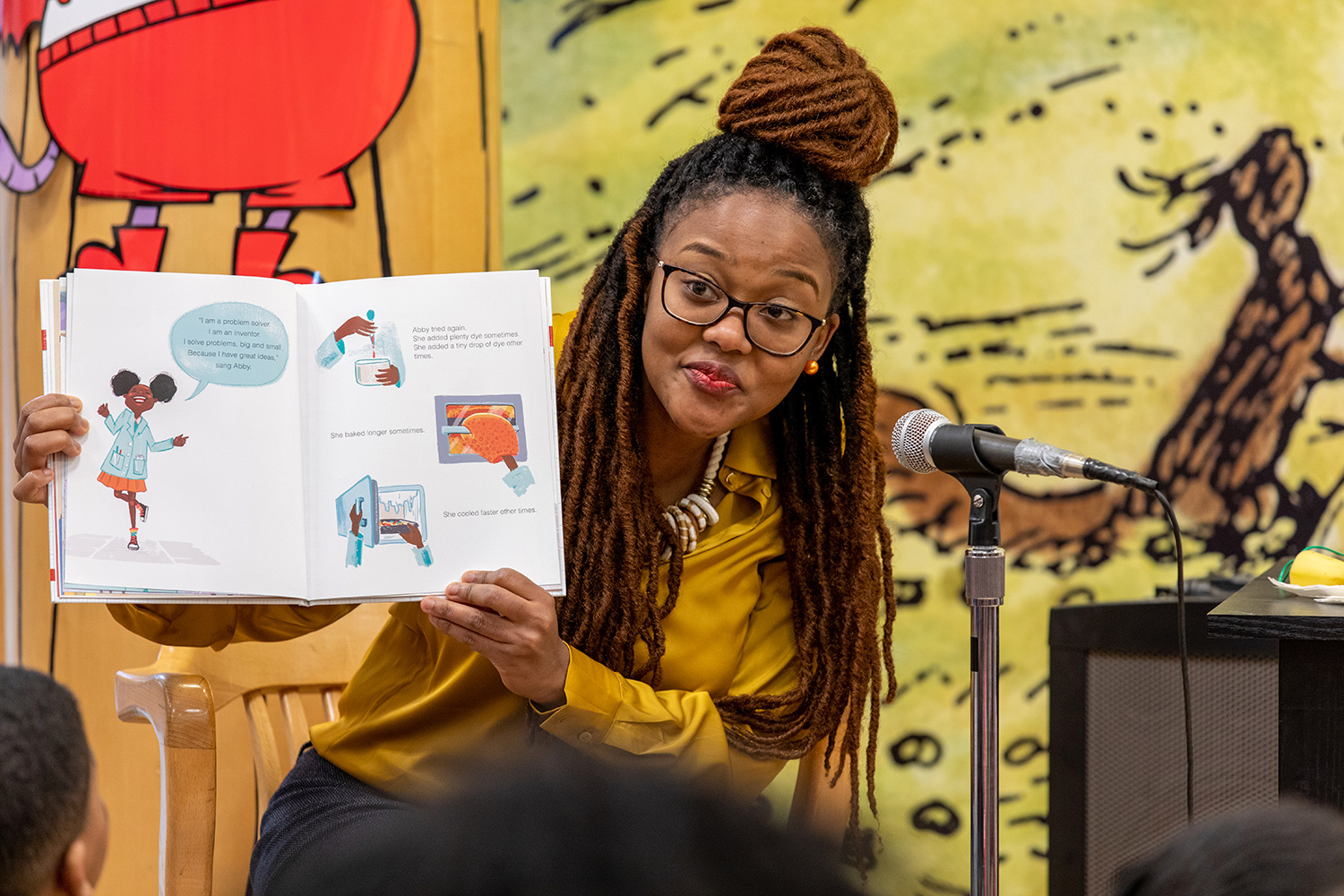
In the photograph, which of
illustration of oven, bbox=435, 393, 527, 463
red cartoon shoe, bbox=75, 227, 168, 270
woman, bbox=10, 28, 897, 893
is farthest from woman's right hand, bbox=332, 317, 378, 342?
red cartoon shoe, bbox=75, 227, 168, 270

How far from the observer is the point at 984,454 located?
1.30 metres

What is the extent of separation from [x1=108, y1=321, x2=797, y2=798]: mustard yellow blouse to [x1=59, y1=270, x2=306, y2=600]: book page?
0.59ft

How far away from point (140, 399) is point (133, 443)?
0.16 feet

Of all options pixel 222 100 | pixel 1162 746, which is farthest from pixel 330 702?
pixel 1162 746

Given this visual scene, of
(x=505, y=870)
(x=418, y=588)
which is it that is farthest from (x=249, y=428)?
(x=505, y=870)

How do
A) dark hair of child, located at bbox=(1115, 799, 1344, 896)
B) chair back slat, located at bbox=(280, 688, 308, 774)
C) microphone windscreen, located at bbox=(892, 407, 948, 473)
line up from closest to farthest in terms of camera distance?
dark hair of child, located at bbox=(1115, 799, 1344, 896) → microphone windscreen, located at bbox=(892, 407, 948, 473) → chair back slat, located at bbox=(280, 688, 308, 774)

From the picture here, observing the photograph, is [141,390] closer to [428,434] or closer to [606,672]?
[428,434]

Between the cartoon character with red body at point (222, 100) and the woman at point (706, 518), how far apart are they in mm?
854

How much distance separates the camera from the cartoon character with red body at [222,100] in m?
2.20

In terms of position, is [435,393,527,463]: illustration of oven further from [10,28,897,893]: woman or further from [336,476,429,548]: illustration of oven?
[10,28,897,893]: woman

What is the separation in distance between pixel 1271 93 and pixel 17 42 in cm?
257

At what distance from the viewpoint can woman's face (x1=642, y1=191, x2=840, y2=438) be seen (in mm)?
1503

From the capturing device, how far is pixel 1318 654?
49.7 inches

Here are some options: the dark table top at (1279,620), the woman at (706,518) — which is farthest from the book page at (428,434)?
the dark table top at (1279,620)
